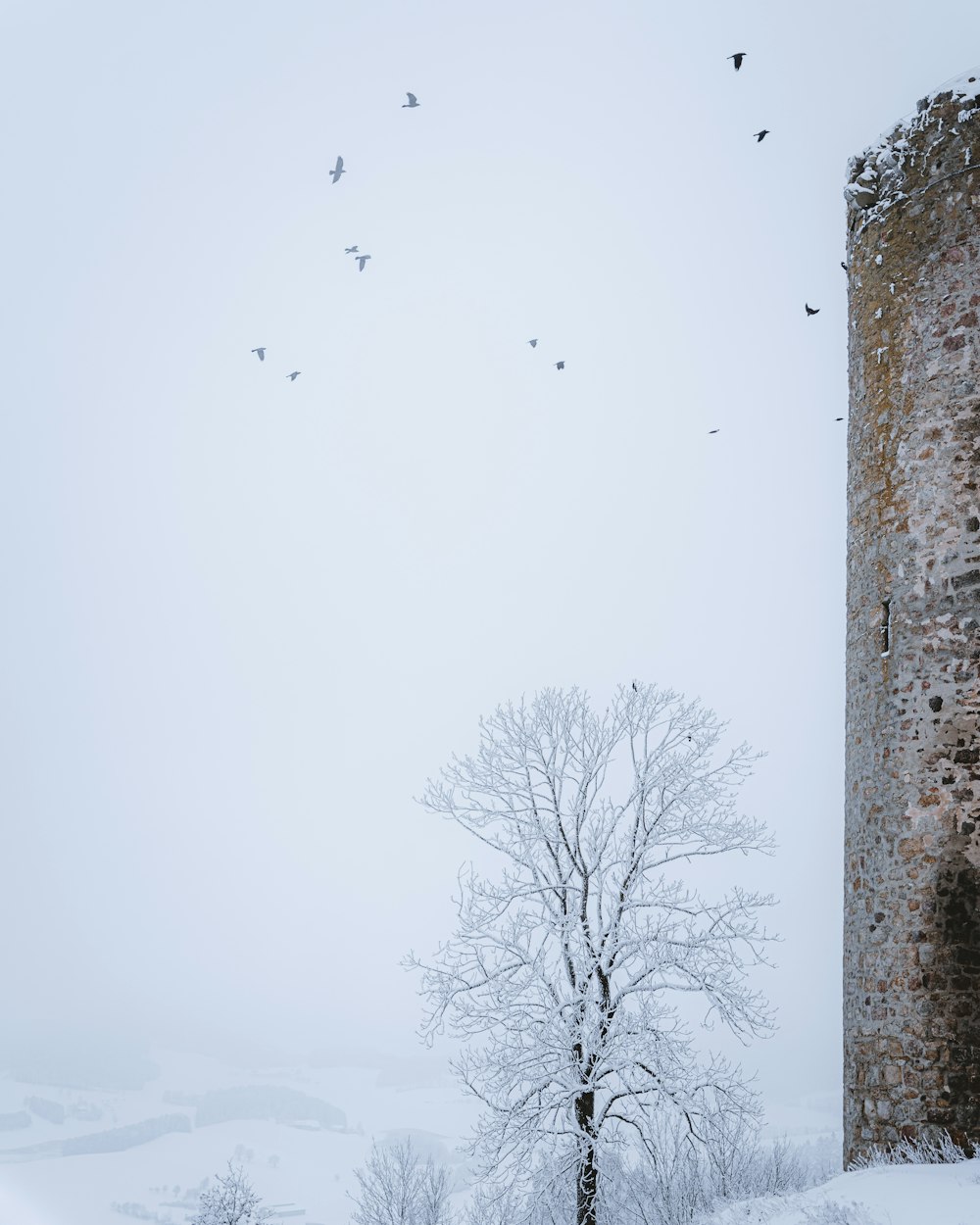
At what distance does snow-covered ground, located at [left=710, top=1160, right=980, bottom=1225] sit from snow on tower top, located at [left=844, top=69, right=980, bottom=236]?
30.6 ft

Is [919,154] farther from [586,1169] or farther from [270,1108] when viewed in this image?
[270,1108]

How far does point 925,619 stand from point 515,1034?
726 cm

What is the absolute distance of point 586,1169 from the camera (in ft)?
42.2

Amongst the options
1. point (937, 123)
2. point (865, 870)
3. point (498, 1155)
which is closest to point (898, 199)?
point (937, 123)

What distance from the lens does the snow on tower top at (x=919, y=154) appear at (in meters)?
11.0

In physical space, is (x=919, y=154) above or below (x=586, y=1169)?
above

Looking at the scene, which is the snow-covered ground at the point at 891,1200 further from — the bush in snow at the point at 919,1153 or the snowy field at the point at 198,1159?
the snowy field at the point at 198,1159

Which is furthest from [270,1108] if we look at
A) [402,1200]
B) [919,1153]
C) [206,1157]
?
[919,1153]

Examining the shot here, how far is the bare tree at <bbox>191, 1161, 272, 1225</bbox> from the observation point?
18984mm

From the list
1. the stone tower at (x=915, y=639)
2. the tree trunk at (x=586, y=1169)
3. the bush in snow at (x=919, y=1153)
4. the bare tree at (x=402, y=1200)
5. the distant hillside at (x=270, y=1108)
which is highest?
the stone tower at (x=915, y=639)

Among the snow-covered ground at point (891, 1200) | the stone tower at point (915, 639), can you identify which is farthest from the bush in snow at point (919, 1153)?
the snow-covered ground at point (891, 1200)

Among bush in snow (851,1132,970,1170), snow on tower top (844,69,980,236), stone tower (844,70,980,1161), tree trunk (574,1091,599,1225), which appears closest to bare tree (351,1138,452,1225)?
tree trunk (574,1091,599,1225)

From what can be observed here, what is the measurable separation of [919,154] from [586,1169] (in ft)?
40.1

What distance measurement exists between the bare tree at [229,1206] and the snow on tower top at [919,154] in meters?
18.9
